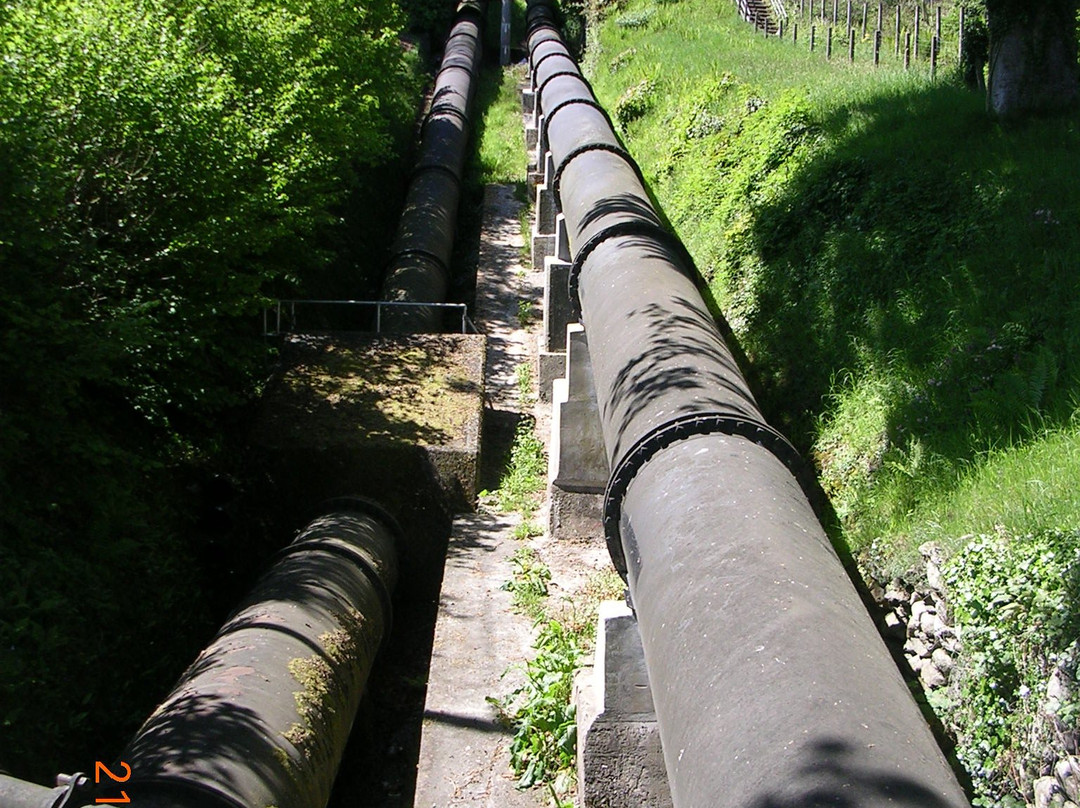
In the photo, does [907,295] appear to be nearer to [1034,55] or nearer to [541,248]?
[1034,55]

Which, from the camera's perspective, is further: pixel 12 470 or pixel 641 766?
pixel 12 470

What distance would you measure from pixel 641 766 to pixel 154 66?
7.24 m

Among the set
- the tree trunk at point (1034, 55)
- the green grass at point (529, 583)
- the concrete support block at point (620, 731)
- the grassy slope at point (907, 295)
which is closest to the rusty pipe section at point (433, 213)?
the grassy slope at point (907, 295)

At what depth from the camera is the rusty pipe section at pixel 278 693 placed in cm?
489

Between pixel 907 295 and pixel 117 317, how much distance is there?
19.3ft

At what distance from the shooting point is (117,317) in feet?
25.7

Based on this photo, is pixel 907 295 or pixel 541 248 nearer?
pixel 907 295

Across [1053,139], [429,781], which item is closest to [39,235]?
[429,781]

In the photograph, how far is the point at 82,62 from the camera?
8.72 metres

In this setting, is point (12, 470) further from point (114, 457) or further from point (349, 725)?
point (349, 725)

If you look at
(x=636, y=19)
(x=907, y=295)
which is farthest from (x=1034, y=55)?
(x=636, y=19)

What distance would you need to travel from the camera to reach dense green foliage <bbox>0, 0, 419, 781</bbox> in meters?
6.63

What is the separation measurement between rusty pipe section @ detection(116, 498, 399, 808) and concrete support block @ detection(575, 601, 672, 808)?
1.52 m

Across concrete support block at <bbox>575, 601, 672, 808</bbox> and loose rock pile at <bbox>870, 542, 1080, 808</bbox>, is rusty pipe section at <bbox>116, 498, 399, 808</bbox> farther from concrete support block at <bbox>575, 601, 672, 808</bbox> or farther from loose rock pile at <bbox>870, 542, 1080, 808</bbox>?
loose rock pile at <bbox>870, 542, 1080, 808</bbox>
